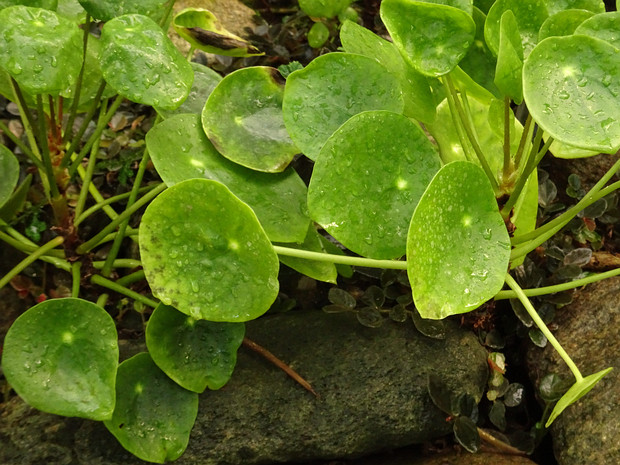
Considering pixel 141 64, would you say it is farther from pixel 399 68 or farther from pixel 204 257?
pixel 399 68

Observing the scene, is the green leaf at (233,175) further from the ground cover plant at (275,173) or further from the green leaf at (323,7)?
the green leaf at (323,7)

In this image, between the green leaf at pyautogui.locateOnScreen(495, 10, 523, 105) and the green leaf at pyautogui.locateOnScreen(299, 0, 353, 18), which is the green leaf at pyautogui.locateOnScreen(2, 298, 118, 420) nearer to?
the green leaf at pyautogui.locateOnScreen(495, 10, 523, 105)

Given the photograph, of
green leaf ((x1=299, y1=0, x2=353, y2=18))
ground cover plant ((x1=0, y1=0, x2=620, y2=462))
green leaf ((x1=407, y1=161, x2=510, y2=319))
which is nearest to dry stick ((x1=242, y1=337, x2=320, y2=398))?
ground cover plant ((x1=0, y1=0, x2=620, y2=462))

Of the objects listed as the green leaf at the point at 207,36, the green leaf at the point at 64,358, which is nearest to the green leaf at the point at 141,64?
the green leaf at the point at 207,36

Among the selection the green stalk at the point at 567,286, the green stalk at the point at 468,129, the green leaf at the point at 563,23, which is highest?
the green leaf at the point at 563,23

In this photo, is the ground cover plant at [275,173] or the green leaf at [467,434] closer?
the ground cover plant at [275,173]

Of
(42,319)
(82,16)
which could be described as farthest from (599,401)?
(82,16)
